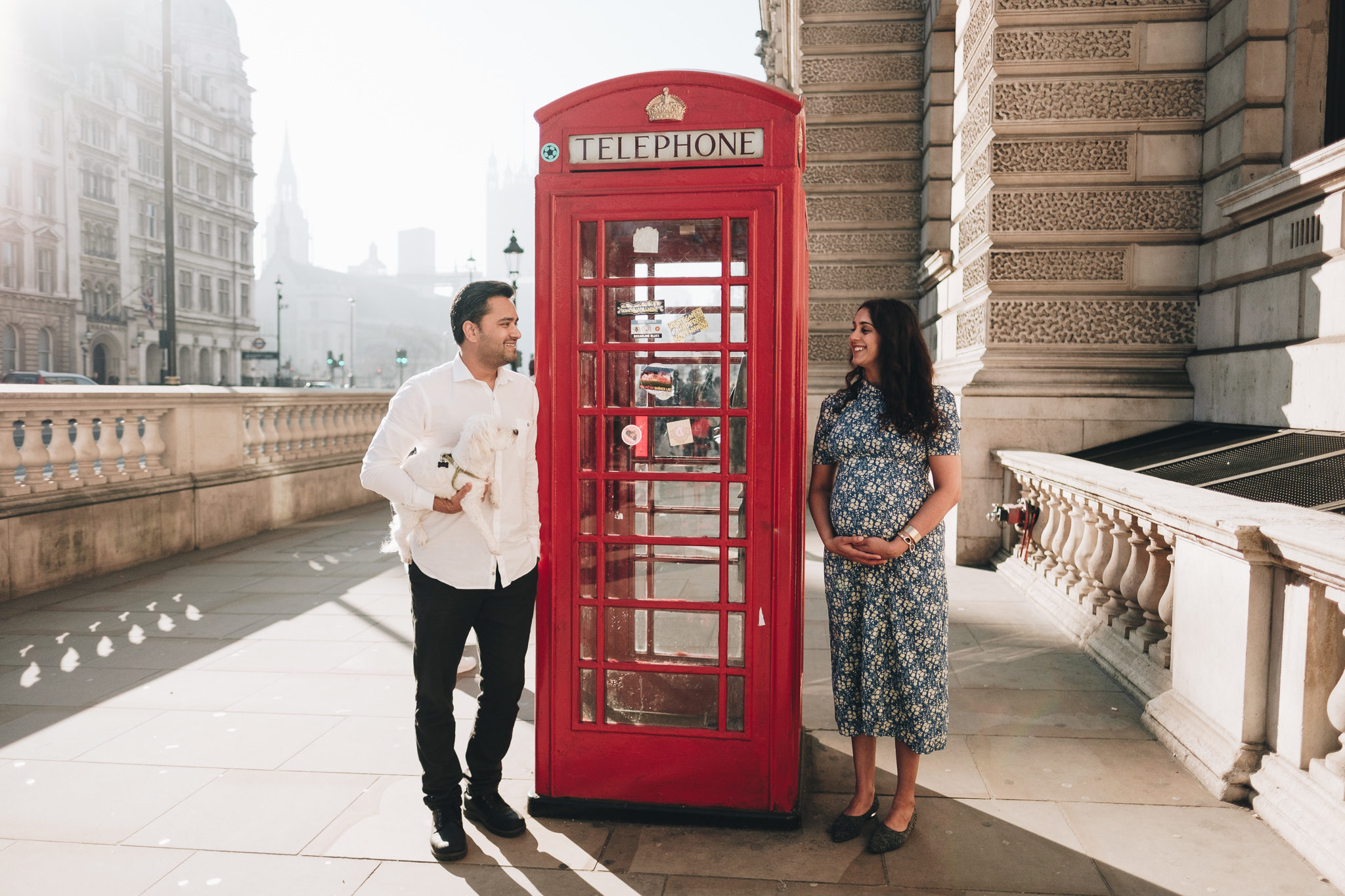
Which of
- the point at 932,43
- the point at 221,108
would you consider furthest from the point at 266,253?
the point at 932,43

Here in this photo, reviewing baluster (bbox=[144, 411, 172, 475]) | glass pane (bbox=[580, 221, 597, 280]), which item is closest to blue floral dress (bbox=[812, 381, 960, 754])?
glass pane (bbox=[580, 221, 597, 280])

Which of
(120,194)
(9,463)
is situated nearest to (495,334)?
(9,463)

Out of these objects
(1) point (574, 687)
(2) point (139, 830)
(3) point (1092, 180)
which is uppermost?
(3) point (1092, 180)

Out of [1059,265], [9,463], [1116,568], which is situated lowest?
[1116,568]

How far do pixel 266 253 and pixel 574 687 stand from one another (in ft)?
637

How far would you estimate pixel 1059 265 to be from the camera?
7.44 metres

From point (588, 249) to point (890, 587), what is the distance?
159 cm

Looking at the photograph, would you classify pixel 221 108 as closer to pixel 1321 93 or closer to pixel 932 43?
pixel 932 43

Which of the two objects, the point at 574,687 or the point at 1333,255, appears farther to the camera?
the point at 1333,255

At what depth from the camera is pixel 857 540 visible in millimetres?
3039

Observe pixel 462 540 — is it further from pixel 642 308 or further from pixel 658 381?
pixel 642 308

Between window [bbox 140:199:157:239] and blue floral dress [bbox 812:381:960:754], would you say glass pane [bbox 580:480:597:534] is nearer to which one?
blue floral dress [bbox 812:381:960:754]

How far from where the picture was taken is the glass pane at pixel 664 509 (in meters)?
3.27

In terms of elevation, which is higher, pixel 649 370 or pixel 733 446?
pixel 649 370
